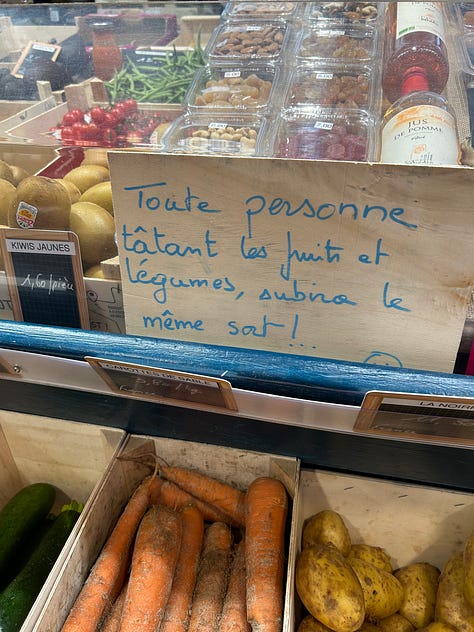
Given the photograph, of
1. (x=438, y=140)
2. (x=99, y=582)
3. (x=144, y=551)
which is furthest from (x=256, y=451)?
(x=438, y=140)

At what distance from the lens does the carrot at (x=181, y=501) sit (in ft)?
4.21

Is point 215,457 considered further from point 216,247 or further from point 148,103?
point 148,103

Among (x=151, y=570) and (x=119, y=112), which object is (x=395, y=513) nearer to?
(x=151, y=570)

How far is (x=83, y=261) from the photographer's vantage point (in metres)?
1.08

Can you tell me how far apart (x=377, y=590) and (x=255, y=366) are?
57cm

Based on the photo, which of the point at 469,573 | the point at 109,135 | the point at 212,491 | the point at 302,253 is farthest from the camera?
the point at 109,135

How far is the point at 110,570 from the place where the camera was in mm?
1129

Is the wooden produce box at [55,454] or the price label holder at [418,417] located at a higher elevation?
the price label holder at [418,417]

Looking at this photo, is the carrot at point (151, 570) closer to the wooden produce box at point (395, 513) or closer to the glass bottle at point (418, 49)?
the wooden produce box at point (395, 513)

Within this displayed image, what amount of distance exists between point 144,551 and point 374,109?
1.15 metres

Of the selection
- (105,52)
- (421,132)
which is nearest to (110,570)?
(421,132)

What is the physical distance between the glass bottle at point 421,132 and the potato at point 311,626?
2.94ft

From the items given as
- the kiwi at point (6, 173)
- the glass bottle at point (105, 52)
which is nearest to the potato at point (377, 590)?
the kiwi at point (6, 173)

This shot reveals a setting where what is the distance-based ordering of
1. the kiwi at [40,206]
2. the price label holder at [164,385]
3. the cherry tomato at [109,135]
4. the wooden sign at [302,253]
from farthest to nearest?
1. the cherry tomato at [109,135]
2. the kiwi at [40,206]
3. the price label holder at [164,385]
4. the wooden sign at [302,253]
